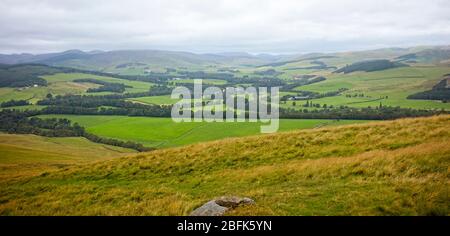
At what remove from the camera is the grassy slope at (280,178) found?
13.5 meters

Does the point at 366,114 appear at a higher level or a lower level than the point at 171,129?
higher

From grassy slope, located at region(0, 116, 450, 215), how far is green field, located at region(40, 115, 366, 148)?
63.7 metres

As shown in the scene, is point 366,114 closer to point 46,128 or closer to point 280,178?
point 280,178

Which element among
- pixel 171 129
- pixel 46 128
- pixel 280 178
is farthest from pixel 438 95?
pixel 280 178

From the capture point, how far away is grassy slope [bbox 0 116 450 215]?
13477mm

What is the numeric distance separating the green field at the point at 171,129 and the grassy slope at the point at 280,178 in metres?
63.7

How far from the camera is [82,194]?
2097 centimetres

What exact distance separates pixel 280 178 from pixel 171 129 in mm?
94588

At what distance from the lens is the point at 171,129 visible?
367 feet

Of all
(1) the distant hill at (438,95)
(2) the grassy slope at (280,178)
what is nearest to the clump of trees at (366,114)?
(1) the distant hill at (438,95)

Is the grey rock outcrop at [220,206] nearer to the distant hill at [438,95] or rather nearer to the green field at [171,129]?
the green field at [171,129]

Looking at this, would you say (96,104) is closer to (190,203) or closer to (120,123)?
(120,123)

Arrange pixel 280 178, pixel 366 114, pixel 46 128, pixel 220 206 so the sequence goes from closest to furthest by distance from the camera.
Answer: pixel 220 206 → pixel 280 178 → pixel 366 114 → pixel 46 128
